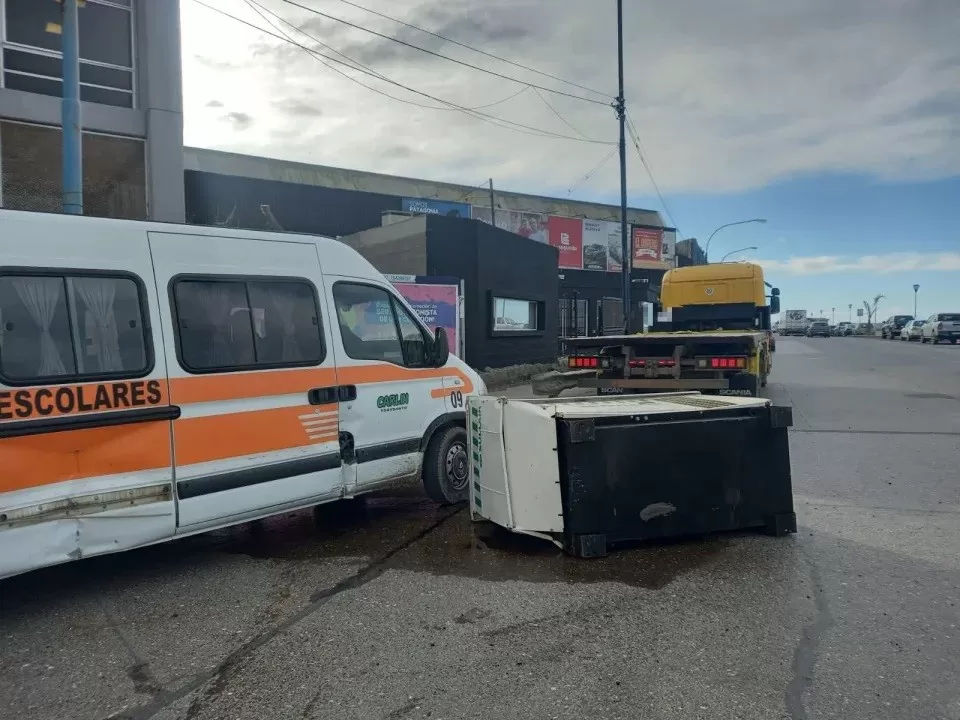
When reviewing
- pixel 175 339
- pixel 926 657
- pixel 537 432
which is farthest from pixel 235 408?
pixel 926 657

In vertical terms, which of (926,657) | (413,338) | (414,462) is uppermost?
(413,338)

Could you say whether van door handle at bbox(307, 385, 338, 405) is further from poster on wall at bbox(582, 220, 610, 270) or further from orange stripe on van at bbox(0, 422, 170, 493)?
poster on wall at bbox(582, 220, 610, 270)

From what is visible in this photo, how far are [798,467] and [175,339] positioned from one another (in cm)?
657

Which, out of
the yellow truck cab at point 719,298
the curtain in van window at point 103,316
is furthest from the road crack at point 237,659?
the yellow truck cab at point 719,298

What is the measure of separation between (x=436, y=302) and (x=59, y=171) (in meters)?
7.98

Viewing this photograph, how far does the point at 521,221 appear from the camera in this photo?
3675cm

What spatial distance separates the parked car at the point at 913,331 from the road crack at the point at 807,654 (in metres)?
51.3

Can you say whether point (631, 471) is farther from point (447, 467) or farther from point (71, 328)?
point (71, 328)

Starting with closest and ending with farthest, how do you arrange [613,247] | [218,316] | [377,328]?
1. [218,316]
2. [377,328]
3. [613,247]

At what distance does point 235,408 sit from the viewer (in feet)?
15.8

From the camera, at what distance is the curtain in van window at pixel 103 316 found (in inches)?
167

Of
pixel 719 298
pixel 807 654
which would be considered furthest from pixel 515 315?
pixel 807 654

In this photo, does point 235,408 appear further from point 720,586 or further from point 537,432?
point 720,586

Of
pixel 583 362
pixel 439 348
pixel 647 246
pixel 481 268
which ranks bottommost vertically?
pixel 583 362
